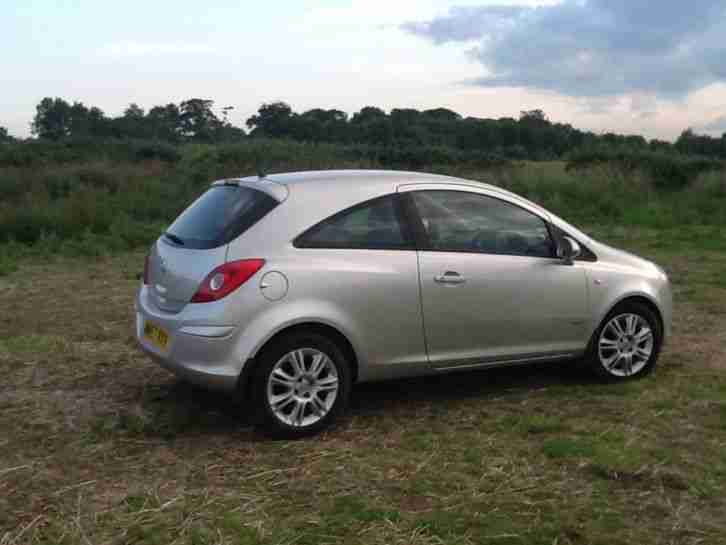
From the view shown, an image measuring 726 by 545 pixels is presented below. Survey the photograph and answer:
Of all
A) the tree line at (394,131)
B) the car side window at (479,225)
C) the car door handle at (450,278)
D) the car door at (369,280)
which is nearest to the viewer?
the car door at (369,280)

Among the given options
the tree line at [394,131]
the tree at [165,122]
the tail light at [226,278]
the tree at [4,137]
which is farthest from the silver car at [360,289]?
the tree at [165,122]

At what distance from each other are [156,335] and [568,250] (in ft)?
9.51

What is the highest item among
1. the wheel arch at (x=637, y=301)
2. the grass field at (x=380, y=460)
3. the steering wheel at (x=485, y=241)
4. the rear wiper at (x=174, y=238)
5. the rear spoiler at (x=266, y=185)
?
the rear spoiler at (x=266, y=185)

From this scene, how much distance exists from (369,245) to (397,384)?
1.58 meters

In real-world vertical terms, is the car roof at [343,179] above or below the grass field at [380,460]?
above

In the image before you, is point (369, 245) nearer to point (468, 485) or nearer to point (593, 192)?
point (468, 485)

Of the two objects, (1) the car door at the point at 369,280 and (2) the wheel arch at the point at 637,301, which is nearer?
(1) the car door at the point at 369,280

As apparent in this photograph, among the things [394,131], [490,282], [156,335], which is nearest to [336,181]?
[490,282]

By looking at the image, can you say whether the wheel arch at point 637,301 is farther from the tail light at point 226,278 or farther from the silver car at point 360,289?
the tail light at point 226,278

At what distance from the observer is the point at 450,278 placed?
5.89 meters

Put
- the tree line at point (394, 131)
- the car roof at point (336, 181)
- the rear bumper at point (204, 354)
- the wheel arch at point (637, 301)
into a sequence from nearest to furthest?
the rear bumper at point (204, 354) → the car roof at point (336, 181) → the wheel arch at point (637, 301) → the tree line at point (394, 131)

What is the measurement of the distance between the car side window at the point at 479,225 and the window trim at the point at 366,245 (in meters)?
0.13

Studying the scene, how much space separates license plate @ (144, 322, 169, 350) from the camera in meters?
5.54

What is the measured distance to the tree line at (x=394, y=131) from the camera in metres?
35.8
